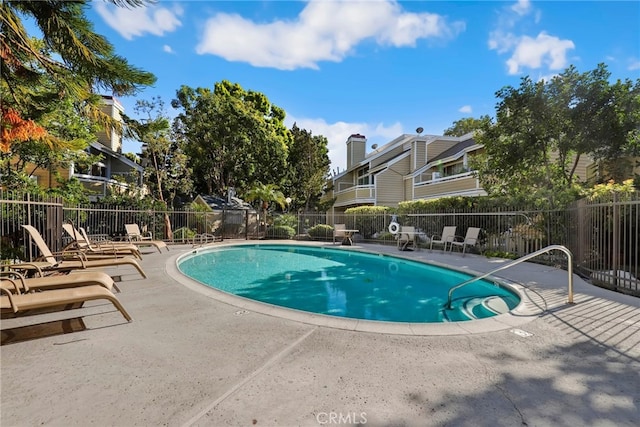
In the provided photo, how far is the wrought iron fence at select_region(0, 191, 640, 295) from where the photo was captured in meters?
6.72

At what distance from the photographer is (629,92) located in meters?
10.3

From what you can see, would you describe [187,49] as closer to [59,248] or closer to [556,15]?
[59,248]

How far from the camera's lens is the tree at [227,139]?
81.5 feet

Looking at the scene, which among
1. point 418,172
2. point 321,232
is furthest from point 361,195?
point 321,232

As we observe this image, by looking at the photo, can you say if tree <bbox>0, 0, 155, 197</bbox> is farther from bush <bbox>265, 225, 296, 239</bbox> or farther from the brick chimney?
the brick chimney

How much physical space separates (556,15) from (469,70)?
338cm

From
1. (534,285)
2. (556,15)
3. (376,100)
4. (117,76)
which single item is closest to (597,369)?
(534,285)

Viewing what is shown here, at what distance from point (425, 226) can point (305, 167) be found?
16.5m

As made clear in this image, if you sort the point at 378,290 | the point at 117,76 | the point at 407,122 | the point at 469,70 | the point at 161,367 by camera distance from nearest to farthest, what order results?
the point at 161,367 < the point at 117,76 < the point at 378,290 < the point at 469,70 < the point at 407,122

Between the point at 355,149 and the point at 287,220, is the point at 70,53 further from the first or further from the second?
the point at 355,149

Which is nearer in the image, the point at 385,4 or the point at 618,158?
the point at 385,4

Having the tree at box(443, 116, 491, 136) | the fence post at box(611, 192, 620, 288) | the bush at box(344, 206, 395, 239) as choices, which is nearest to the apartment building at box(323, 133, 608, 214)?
the bush at box(344, 206, 395, 239)

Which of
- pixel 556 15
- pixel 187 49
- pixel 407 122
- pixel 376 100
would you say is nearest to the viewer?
pixel 556 15

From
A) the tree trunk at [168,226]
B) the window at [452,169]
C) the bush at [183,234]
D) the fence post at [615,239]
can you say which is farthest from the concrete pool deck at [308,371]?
the window at [452,169]
